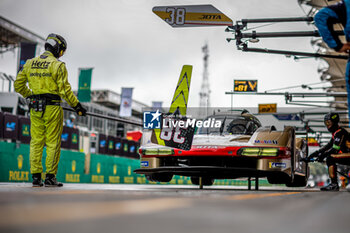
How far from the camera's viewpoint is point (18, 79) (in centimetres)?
630

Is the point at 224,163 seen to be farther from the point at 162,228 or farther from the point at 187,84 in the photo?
the point at 162,228

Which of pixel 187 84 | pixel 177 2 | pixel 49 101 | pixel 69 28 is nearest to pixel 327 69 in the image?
pixel 69 28

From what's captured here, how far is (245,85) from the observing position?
20.8 meters

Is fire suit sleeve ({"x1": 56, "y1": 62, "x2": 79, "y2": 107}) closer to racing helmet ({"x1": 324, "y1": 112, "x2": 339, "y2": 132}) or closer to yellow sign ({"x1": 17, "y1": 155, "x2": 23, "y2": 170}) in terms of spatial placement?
racing helmet ({"x1": 324, "y1": 112, "x2": 339, "y2": 132})

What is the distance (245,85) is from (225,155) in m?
14.3

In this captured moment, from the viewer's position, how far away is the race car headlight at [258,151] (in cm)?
675

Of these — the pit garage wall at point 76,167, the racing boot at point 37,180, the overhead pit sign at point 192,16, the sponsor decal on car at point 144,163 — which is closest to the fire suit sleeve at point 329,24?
the sponsor decal on car at point 144,163

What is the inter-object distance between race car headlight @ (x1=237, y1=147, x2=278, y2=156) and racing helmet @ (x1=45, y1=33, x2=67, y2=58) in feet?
9.33

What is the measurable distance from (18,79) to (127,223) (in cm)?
505

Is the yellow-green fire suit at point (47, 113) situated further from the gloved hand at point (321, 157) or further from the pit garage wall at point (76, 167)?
the pit garage wall at point (76, 167)

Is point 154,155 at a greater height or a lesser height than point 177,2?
lesser

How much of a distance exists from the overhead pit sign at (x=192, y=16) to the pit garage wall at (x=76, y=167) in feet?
18.6

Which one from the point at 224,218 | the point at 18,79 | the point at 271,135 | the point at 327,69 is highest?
the point at 327,69

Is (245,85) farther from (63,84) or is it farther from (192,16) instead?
(63,84)
